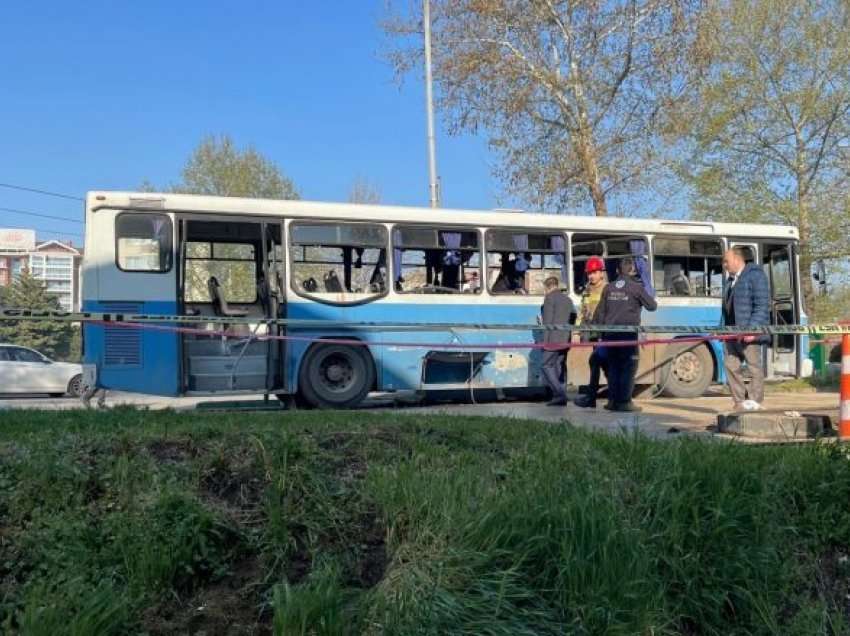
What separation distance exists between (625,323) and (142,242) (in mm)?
6697

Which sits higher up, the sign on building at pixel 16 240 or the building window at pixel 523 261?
the sign on building at pixel 16 240

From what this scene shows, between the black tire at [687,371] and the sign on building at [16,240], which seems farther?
the sign on building at [16,240]

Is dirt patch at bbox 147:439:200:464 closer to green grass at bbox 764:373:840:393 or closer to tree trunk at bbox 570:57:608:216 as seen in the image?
green grass at bbox 764:373:840:393

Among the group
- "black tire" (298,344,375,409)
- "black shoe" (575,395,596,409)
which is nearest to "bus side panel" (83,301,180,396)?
"black tire" (298,344,375,409)

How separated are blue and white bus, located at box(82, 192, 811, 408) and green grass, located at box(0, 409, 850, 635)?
21.0ft

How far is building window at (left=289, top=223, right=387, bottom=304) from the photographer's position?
38.5ft

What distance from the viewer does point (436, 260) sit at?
12.6m

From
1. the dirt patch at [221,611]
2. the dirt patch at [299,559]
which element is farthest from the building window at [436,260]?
the dirt patch at [221,611]

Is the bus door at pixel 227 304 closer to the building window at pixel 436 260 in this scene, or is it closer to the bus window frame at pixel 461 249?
the bus window frame at pixel 461 249

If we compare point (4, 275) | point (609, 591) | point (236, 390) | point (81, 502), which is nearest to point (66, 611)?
point (81, 502)

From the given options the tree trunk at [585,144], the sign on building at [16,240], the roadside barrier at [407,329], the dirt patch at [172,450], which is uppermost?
the sign on building at [16,240]

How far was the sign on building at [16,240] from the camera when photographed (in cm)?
4916

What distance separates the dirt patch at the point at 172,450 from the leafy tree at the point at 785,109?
731 inches

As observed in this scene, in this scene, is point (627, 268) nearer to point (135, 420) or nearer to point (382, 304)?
point (382, 304)
